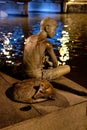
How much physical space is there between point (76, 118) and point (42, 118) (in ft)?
2.60

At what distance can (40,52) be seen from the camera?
5.69 metres

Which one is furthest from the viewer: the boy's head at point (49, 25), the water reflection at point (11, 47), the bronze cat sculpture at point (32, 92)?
the water reflection at point (11, 47)

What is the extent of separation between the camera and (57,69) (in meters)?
6.09

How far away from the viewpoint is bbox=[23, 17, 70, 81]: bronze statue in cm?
562

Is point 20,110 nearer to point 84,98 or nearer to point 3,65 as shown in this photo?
point 84,98

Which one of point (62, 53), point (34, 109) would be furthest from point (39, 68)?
point (62, 53)

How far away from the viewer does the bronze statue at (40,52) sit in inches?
221

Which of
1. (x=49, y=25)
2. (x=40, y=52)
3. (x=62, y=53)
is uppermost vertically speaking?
(x=49, y=25)

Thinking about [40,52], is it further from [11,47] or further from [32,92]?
[11,47]

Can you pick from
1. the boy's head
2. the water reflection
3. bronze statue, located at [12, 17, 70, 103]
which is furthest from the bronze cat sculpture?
the water reflection

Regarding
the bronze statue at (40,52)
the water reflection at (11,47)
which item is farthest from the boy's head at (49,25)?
the water reflection at (11,47)

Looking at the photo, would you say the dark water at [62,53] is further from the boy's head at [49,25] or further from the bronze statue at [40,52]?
the boy's head at [49,25]

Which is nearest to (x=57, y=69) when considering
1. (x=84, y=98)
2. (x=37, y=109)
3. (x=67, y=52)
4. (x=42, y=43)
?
(x=42, y=43)

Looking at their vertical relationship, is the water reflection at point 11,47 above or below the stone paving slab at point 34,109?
below
